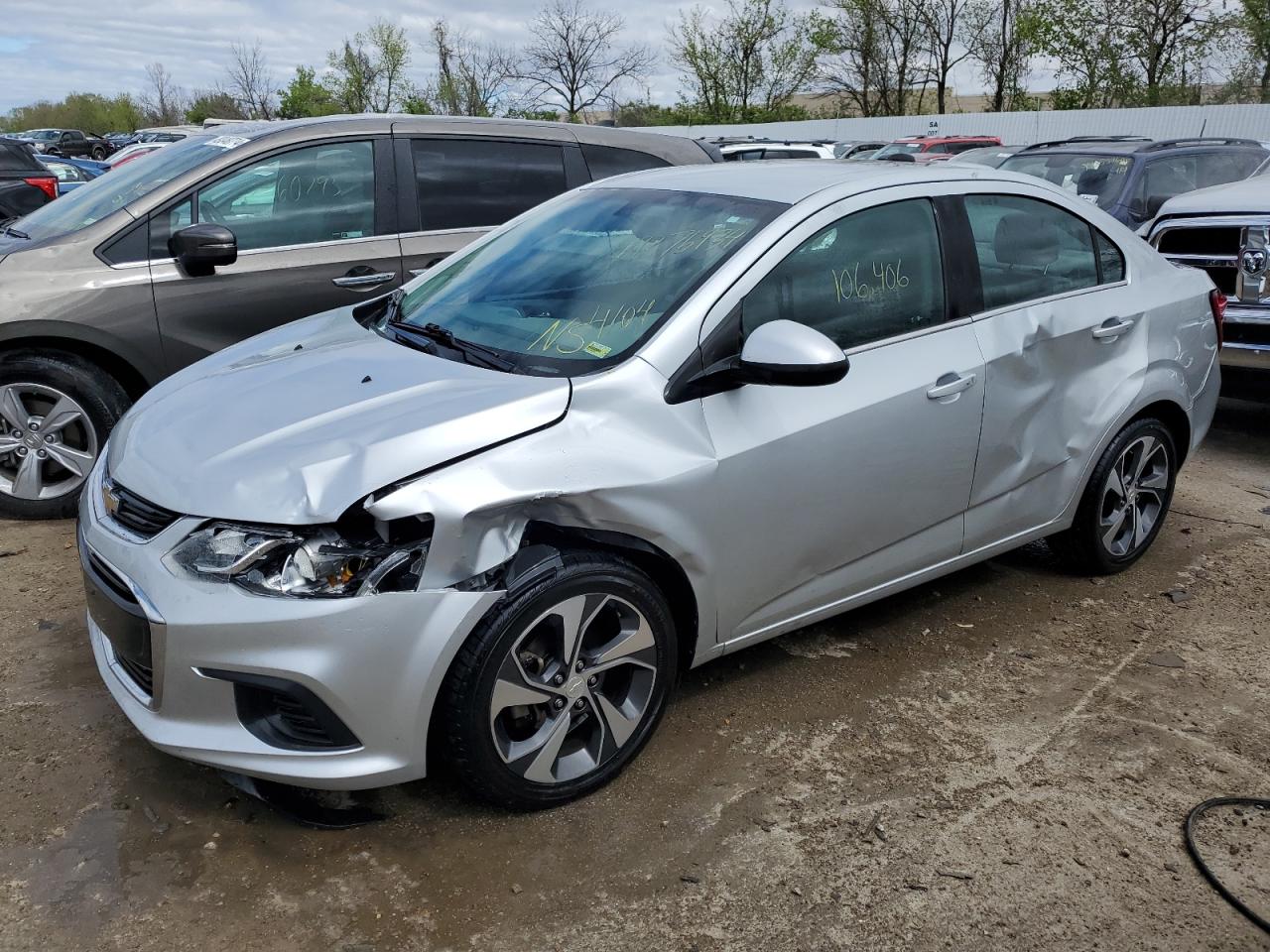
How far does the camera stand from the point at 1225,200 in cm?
661

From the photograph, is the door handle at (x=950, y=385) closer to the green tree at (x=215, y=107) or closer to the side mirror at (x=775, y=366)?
the side mirror at (x=775, y=366)

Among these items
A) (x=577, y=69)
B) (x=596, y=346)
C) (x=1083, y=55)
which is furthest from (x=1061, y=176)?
(x=577, y=69)

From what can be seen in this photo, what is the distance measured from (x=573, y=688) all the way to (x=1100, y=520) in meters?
2.53

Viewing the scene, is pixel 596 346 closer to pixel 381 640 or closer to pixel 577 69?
pixel 381 640

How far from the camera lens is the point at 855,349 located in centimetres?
334

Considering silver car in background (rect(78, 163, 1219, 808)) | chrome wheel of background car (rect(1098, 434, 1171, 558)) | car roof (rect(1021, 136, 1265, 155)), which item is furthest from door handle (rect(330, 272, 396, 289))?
car roof (rect(1021, 136, 1265, 155))

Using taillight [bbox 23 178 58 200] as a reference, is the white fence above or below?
above

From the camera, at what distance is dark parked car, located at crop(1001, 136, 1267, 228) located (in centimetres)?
887

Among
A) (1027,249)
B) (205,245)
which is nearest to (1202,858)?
(1027,249)

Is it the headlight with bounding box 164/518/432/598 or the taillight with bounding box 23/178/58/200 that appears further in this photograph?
the taillight with bounding box 23/178/58/200

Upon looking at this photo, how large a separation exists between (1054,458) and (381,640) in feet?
8.61

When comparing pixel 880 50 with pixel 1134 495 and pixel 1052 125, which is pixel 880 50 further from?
pixel 1134 495

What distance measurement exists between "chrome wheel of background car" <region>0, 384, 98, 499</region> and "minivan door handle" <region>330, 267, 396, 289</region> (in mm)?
1312

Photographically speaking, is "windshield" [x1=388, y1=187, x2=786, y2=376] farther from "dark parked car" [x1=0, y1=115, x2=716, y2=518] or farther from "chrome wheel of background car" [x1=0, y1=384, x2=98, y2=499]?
"chrome wheel of background car" [x1=0, y1=384, x2=98, y2=499]
